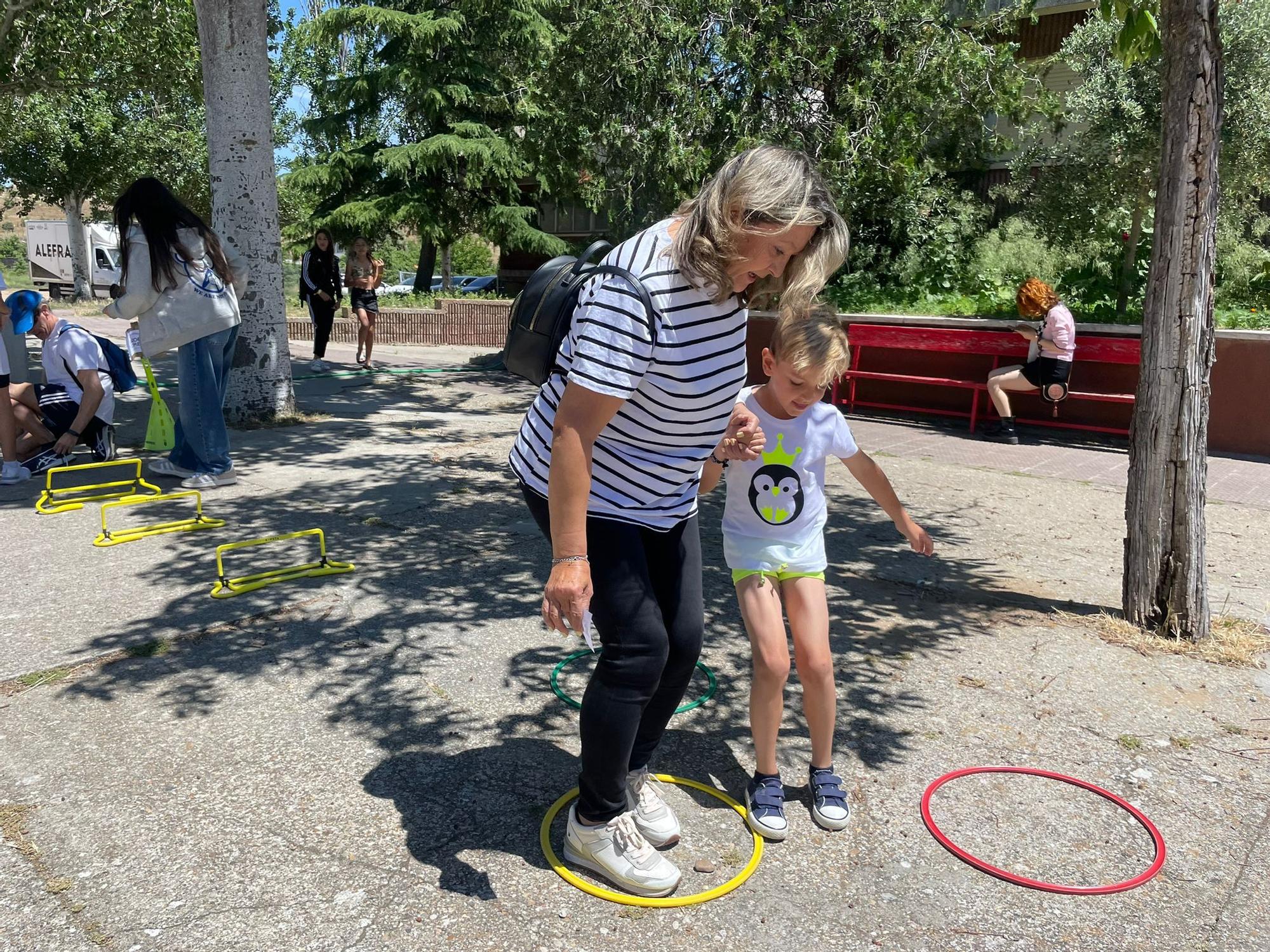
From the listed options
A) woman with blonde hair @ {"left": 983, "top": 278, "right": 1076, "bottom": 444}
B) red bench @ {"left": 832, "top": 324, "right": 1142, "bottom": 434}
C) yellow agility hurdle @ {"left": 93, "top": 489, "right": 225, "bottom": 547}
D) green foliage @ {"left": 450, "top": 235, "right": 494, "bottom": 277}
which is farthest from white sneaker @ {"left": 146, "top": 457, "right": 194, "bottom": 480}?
green foliage @ {"left": 450, "top": 235, "right": 494, "bottom": 277}

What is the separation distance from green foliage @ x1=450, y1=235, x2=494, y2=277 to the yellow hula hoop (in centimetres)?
4362

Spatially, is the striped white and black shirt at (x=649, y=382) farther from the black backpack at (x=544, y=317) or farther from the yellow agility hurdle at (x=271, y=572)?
the yellow agility hurdle at (x=271, y=572)

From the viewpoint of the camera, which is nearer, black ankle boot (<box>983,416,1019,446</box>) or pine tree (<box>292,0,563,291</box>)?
black ankle boot (<box>983,416,1019,446</box>)

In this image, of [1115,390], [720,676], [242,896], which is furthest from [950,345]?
[242,896]

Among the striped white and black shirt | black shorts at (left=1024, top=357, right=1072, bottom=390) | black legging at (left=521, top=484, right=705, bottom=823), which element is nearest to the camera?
the striped white and black shirt

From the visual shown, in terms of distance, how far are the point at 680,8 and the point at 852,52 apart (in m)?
2.07

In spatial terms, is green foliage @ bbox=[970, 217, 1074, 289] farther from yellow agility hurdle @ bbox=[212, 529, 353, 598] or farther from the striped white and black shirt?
the striped white and black shirt

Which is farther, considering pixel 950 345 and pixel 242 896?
pixel 950 345

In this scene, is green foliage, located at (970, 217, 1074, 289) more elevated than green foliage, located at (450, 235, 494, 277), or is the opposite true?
green foliage, located at (450, 235, 494, 277)

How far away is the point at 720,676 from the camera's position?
4.16 metres

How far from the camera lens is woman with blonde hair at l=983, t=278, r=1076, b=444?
9.86m

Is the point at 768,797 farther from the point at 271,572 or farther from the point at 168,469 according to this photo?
the point at 168,469

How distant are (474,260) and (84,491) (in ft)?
140

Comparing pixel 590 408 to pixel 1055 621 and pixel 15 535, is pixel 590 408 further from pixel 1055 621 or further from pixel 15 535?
pixel 15 535
